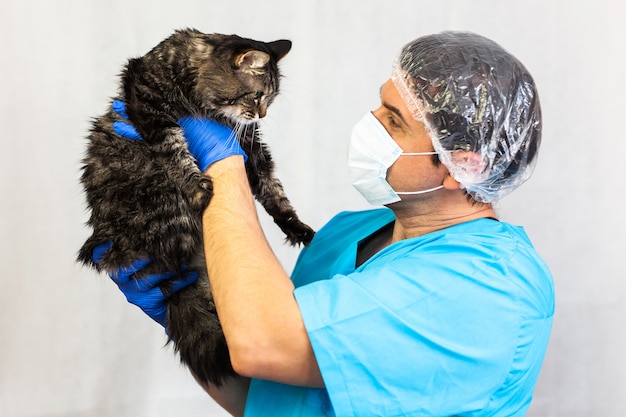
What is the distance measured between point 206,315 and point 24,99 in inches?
51.0

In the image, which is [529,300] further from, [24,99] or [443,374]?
[24,99]

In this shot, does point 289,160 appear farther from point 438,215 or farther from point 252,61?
point 438,215

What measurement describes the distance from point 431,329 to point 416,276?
104 millimetres

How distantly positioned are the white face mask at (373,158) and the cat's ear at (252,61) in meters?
0.40

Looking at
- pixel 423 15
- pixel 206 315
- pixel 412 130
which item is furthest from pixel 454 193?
pixel 423 15

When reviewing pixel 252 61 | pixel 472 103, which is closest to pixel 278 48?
pixel 252 61

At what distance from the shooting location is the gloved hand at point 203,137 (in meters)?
1.62

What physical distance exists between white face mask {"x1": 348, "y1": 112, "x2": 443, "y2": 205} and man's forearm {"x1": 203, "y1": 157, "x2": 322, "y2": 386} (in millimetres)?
324

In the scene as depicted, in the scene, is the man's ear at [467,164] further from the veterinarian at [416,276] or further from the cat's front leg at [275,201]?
the cat's front leg at [275,201]

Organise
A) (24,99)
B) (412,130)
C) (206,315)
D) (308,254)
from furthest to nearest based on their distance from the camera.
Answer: (24,99)
(308,254)
(206,315)
(412,130)

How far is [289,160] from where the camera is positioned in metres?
2.61

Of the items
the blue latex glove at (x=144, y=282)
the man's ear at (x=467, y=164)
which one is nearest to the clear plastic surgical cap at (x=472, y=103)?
the man's ear at (x=467, y=164)

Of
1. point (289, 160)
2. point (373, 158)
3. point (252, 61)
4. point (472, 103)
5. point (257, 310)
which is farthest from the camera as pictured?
point (289, 160)

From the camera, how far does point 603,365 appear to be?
2.62 metres
